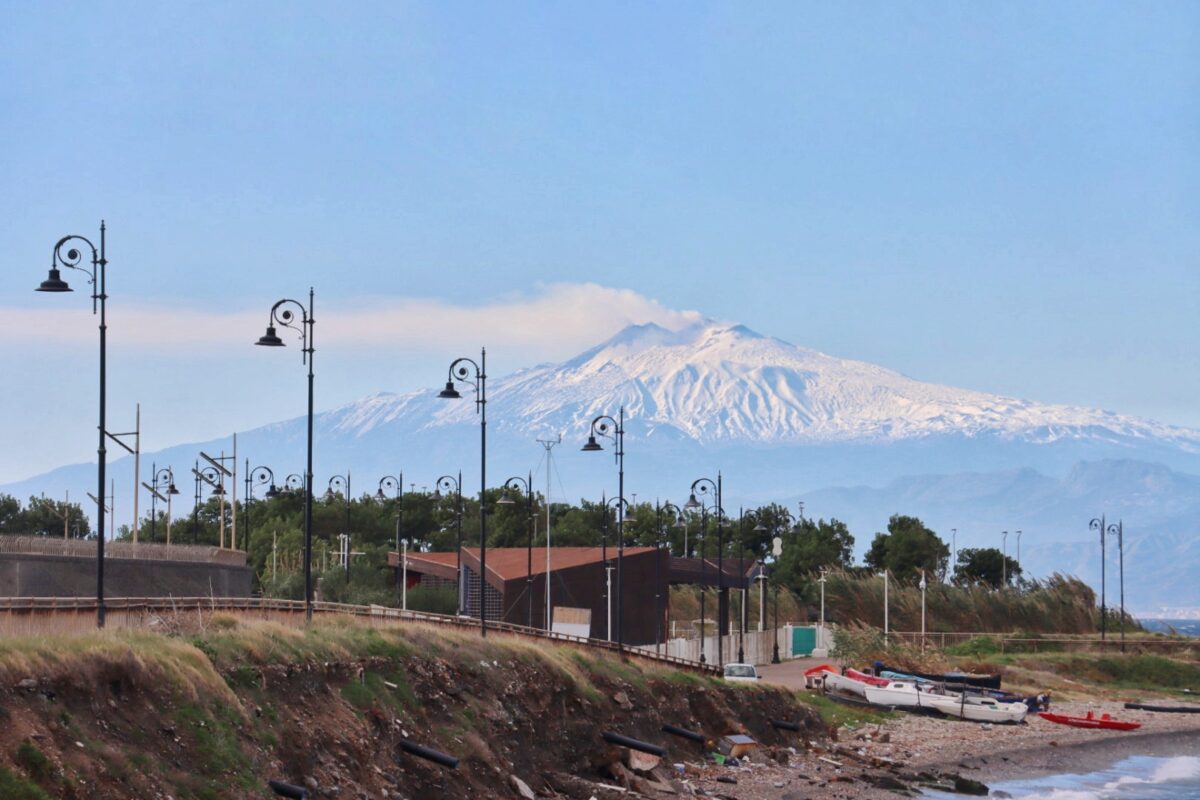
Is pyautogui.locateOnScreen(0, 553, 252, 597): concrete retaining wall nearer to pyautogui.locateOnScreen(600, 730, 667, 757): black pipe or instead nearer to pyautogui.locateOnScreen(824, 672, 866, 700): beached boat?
pyautogui.locateOnScreen(600, 730, 667, 757): black pipe

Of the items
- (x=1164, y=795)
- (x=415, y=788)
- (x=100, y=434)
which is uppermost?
(x=100, y=434)

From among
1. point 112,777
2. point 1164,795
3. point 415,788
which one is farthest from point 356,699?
point 1164,795

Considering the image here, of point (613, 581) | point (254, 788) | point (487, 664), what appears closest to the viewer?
point (254, 788)

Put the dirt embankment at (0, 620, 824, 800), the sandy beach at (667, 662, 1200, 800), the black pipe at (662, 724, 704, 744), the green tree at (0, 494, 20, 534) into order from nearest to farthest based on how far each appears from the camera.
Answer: the dirt embankment at (0, 620, 824, 800) → the sandy beach at (667, 662, 1200, 800) → the black pipe at (662, 724, 704, 744) → the green tree at (0, 494, 20, 534)

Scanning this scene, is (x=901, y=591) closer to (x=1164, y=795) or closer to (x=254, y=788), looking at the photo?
(x=1164, y=795)

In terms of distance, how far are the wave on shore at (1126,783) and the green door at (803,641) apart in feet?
99.8

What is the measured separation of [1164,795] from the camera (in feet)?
154

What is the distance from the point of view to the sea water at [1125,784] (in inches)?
1736

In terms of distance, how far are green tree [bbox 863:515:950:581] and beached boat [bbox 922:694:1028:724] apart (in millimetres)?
64335

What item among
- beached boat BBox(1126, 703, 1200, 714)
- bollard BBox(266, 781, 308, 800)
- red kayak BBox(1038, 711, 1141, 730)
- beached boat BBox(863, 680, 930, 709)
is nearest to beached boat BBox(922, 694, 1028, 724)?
beached boat BBox(863, 680, 930, 709)

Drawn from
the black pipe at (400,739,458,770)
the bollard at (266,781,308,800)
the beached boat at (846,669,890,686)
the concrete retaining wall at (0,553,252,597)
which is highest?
the concrete retaining wall at (0,553,252,597)

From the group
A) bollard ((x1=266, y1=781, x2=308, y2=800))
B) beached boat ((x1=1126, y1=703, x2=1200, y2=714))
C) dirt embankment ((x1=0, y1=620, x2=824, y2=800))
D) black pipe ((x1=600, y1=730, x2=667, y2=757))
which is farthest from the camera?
beached boat ((x1=1126, y1=703, x2=1200, y2=714))

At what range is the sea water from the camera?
44.1 meters

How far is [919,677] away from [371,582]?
26.7 meters
